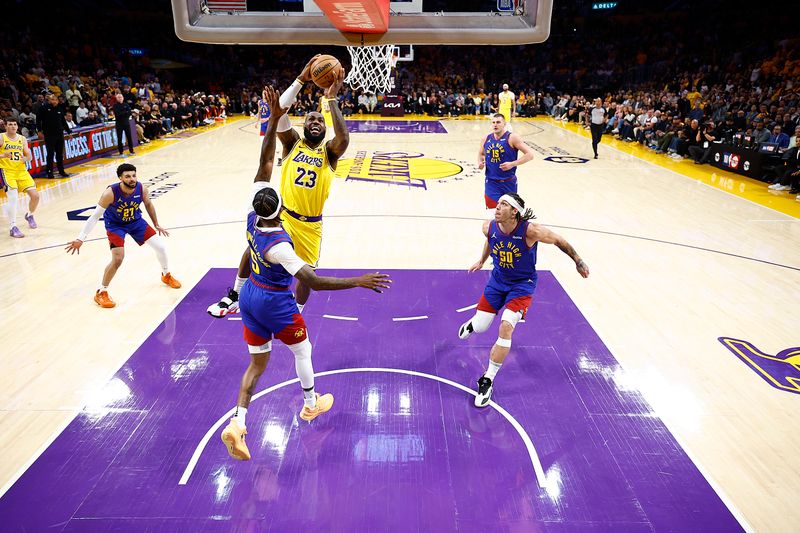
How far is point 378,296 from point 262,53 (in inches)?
1174

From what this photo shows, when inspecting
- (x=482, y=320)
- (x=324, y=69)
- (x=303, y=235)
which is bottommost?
(x=482, y=320)

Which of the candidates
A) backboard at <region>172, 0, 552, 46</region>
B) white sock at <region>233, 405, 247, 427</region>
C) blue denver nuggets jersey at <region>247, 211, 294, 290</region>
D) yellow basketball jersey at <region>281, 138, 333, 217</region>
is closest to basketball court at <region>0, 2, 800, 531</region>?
white sock at <region>233, 405, 247, 427</region>

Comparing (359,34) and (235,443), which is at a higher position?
(359,34)

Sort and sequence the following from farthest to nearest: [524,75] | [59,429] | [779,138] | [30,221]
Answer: [524,75] < [779,138] < [30,221] < [59,429]

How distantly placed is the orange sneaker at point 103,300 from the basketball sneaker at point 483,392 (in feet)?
14.3

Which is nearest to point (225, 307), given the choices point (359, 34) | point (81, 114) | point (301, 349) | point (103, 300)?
point (103, 300)

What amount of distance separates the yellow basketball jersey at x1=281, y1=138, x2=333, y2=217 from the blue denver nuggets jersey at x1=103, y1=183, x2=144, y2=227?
85.3 inches

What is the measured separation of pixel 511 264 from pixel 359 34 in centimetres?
257

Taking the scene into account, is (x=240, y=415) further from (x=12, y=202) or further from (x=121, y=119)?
(x=121, y=119)

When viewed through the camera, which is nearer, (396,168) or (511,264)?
(511,264)

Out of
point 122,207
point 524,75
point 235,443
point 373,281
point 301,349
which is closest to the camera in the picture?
point 373,281

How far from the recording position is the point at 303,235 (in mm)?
5492

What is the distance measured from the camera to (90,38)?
1049 inches

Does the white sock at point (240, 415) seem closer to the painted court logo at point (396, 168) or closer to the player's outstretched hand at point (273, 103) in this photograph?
the player's outstretched hand at point (273, 103)
